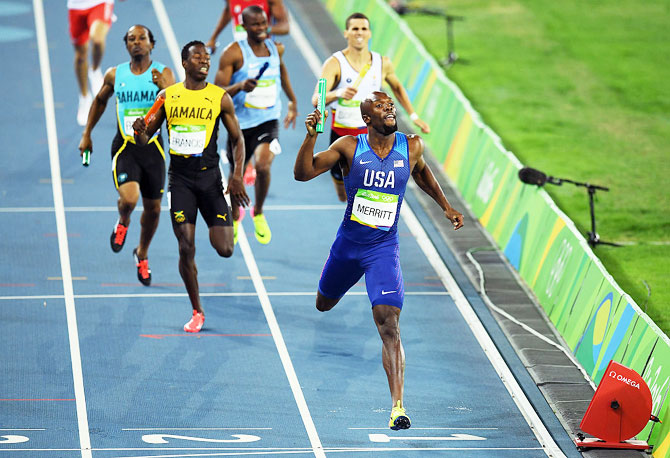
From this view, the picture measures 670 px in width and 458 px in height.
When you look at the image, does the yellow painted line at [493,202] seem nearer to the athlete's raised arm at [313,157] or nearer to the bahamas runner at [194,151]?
the bahamas runner at [194,151]

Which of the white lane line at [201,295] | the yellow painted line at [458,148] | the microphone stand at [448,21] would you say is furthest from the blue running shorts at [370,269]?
the microphone stand at [448,21]

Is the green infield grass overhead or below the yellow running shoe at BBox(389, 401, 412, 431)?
below

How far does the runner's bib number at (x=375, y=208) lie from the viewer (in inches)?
361

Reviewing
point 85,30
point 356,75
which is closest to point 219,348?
point 356,75

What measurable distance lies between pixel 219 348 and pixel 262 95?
2.94m

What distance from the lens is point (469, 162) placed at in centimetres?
1519

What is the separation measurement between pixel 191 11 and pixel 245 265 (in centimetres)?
998

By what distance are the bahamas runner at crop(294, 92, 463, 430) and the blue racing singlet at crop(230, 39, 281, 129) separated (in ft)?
11.8

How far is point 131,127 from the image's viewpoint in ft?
38.2

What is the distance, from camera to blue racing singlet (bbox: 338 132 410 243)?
29.9ft

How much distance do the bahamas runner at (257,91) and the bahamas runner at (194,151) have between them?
1479 mm

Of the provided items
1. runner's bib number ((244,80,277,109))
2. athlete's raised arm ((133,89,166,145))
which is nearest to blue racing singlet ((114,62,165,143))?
athlete's raised arm ((133,89,166,145))

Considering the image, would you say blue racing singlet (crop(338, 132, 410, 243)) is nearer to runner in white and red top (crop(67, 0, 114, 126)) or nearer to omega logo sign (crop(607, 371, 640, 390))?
omega logo sign (crop(607, 371, 640, 390))

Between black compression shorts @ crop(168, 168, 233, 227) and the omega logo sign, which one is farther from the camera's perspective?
black compression shorts @ crop(168, 168, 233, 227)
